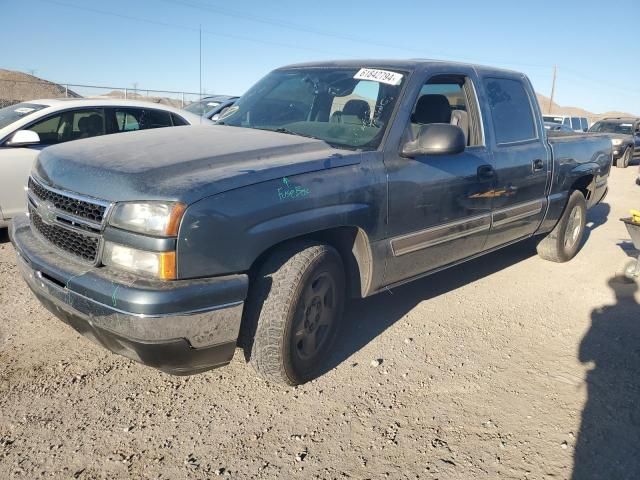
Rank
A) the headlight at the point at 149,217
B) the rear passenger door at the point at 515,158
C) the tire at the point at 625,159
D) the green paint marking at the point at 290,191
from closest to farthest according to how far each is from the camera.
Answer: the headlight at the point at 149,217, the green paint marking at the point at 290,191, the rear passenger door at the point at 515,158, the tire at the point at 625,159

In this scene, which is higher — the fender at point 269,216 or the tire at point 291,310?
the fender at point 269,216

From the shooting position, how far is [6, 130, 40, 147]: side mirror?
5.28m

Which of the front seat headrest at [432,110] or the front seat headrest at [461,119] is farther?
the front seat headrest at [461,119]

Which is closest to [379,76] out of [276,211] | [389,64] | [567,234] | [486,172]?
[389,64]

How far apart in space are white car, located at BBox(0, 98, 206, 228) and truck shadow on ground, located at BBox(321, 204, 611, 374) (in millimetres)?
3757

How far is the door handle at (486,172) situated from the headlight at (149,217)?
244 centimetres

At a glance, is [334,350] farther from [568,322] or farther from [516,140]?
[516,140]

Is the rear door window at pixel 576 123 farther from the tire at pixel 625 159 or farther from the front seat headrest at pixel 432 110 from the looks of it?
the front seat headrest at pixel 432 110

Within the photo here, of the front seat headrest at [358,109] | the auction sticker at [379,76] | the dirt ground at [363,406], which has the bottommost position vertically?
the dirt ground at [363,406]

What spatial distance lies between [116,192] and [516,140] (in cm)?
343

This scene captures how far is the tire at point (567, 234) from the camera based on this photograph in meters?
5.57

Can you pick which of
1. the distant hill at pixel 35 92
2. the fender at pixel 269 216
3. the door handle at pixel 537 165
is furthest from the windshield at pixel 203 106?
the fender at pixel 269 216

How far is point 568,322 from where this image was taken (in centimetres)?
420

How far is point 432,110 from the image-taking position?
3.89m
